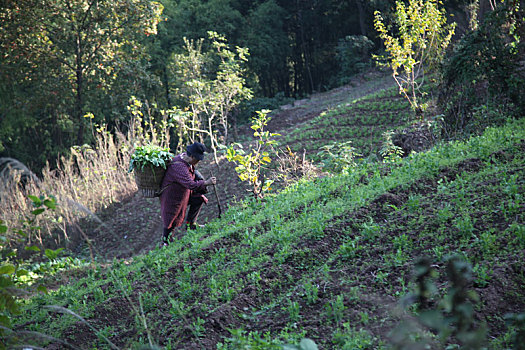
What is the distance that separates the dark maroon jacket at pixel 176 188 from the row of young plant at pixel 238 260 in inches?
20.3

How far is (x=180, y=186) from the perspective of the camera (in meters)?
7.27

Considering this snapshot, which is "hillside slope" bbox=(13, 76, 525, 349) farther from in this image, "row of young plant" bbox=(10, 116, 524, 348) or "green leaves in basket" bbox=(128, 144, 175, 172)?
"green leaves in basket" bbox=(128, 144, 175, 172)

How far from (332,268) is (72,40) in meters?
12.2

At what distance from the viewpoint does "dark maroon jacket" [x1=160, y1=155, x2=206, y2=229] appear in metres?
7.13

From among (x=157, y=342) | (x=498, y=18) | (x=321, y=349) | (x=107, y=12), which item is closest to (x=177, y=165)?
(x=157, y=342)

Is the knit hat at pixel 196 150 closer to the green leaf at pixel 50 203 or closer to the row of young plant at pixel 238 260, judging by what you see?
the row of young plant at pixel 238 260

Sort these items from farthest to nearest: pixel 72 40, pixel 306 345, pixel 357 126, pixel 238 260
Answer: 1. pixel 72 40
2. pixel 357 126
3. pixel 238 260
4. pixel 306 345

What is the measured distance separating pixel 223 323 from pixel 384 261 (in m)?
1.54

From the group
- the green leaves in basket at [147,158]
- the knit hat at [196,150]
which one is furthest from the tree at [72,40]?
the knit hat at [196,150]

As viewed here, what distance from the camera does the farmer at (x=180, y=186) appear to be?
23.3 ft

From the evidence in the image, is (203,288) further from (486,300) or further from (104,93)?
(104,93)

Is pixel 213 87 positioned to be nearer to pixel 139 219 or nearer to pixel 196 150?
pixel 139 219

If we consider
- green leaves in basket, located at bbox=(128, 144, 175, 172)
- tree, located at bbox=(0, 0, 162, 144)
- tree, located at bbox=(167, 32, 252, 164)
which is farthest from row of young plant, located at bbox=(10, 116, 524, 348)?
tree, located at bbox=(0, 0, 162, 144)

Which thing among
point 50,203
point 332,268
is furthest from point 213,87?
point 50,203
